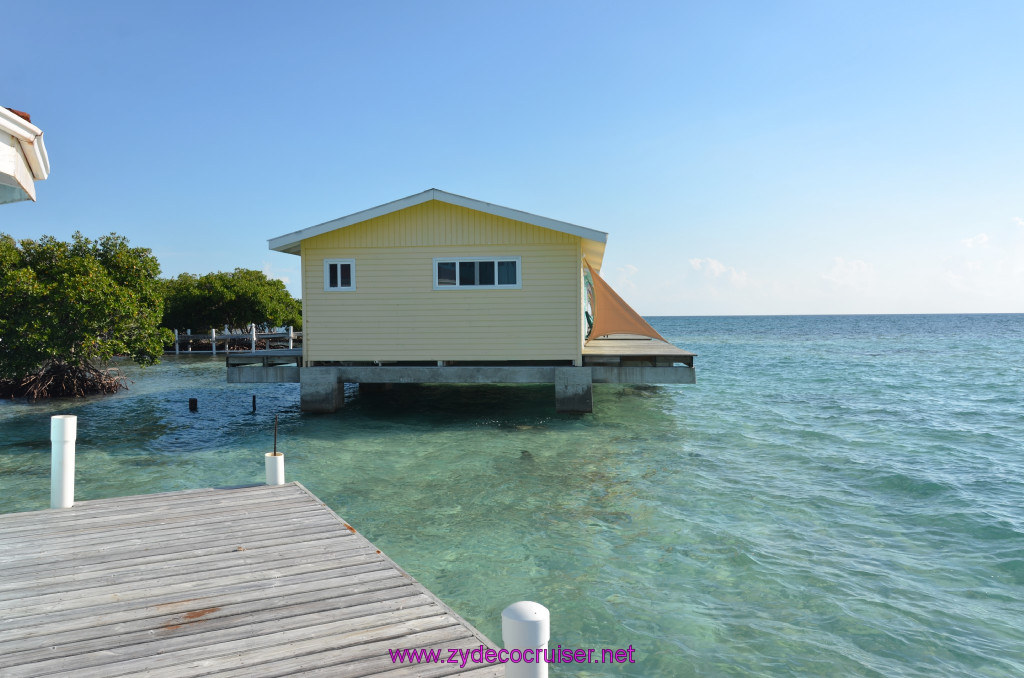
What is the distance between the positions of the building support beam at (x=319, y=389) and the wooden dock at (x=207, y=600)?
9390 mm

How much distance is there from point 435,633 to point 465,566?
299 centimetres

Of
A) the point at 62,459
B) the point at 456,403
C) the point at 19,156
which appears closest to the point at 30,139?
the point at 19,156

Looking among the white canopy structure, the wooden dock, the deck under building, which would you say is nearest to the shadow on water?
the deck under building

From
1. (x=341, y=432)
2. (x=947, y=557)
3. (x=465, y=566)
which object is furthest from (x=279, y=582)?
(x=341, y=432)

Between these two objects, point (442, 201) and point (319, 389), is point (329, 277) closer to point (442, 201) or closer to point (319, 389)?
point (319, 389)

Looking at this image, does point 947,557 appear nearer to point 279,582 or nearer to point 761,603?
point 761,603

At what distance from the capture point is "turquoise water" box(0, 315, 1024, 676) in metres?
5.39

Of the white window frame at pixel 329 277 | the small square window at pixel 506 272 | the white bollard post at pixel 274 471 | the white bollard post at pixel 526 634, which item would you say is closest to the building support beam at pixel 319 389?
the white window frame at pixel 329 277

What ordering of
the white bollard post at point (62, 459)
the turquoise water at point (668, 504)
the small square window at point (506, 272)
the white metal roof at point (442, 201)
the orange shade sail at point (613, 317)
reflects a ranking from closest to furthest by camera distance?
the turquoise water at point (668, 504) < the white bollard post at point (62, 459) < the white metal roof at point (442, 201) < the small square window at point (506, 272) < the orange shade sail at point (613, 317)

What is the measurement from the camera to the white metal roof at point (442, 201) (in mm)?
14266

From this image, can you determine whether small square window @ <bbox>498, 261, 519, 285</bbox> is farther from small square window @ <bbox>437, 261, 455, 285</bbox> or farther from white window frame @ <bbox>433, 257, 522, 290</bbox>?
small square window @ <bbox>437, 261, 455, 285</bbox>

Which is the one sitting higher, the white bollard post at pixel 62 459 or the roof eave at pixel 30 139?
the roof eave at pixel 30 139

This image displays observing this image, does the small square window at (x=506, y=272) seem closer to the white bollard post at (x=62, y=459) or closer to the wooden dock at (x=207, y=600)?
the wooden dock at (x=207, y=600)

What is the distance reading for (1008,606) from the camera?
19.7 ft
